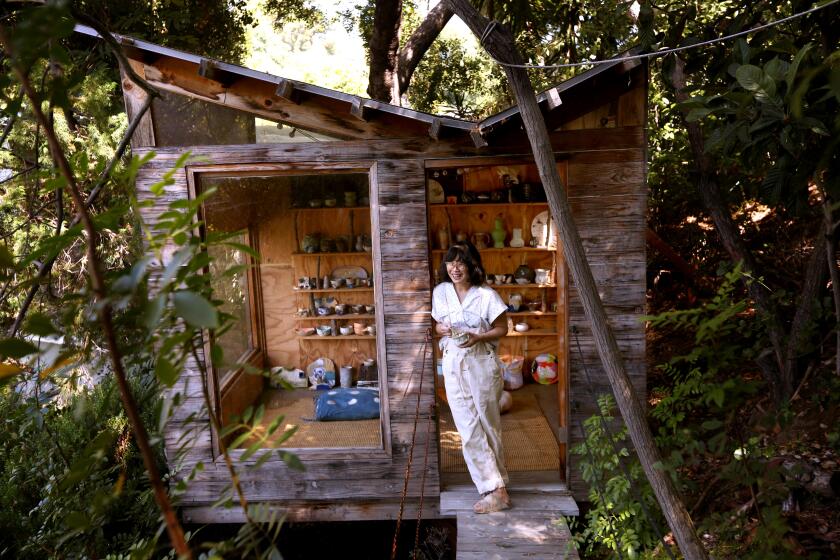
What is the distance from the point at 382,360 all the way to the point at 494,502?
4.27 feet

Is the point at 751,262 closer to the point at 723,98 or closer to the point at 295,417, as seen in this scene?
the point at 723,98

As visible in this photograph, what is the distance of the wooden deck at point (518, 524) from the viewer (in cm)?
444

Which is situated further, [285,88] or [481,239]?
[481,239]

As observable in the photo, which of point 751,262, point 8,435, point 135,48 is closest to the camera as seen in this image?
point 135,48

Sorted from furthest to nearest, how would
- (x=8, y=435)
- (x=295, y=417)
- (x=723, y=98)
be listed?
(x=295, y=417), (x=8, y=435), (x=723, y=98)

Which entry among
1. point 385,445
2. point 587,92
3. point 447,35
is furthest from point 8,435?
point 447,35

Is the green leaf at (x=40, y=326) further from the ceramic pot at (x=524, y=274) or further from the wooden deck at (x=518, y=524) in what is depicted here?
the ceramic pot at (x=524, y=274)

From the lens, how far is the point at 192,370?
16.2 feet

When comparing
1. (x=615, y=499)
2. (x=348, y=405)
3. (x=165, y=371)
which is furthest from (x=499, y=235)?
(x=165, y=371)

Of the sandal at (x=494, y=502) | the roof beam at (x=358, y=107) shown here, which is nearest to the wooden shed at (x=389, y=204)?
the roof beam at (x=358, y=107)

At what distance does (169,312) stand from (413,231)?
388cm

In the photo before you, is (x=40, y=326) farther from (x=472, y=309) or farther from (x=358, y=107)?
(x=472, y=309)

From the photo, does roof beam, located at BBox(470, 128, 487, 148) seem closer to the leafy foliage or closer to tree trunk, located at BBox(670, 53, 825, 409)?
tree trunk, located at BBox(670, 53, 825, 409)

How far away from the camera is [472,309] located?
4820 millimetres
